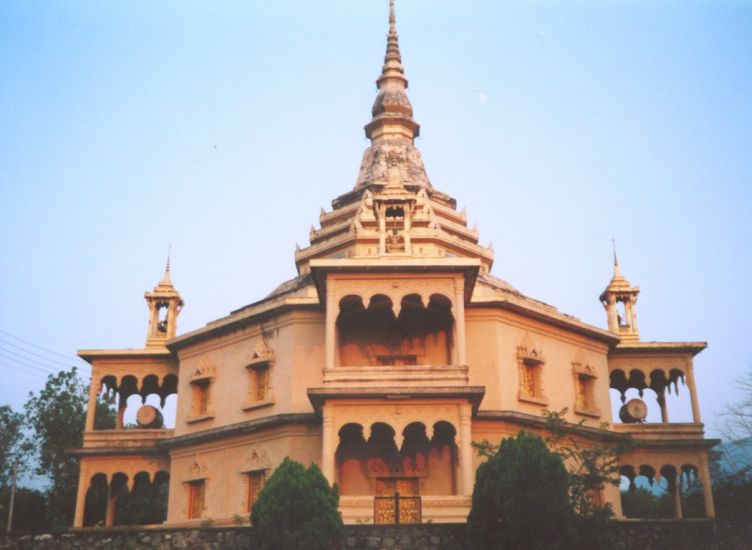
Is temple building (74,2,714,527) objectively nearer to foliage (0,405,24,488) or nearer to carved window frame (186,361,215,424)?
carved window frame (186,361,215,424)

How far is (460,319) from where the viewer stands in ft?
83.3

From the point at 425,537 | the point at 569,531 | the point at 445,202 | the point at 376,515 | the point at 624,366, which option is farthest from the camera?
the point at 445,202

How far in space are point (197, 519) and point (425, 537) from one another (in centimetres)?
1182

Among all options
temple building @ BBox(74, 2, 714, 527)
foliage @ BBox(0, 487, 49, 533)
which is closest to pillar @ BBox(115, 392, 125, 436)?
temple building @ BBox(74, 2, 714, 527)

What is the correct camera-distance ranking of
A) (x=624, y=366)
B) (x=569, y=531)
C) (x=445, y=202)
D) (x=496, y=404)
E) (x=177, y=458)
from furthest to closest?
1. (x=445, y=202)
2. (x=624, y=366)
3. (x=177, y=458)
4. (x=496, y=404)
5. (x=569, y=531)

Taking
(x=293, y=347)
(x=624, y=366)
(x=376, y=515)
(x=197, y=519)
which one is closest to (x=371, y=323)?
(x=293, y=347)

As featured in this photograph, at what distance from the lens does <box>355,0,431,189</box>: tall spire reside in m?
37.5

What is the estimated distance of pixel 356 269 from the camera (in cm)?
2570

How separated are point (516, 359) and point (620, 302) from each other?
10.5m

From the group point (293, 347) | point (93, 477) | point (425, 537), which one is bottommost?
point (425, 537)

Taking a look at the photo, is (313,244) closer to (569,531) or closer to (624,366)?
(624,366)

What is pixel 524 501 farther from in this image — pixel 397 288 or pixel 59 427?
pixel 59 427

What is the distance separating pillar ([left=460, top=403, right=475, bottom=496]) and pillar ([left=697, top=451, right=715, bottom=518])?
35.9 ft

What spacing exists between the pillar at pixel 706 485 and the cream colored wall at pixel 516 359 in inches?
151
